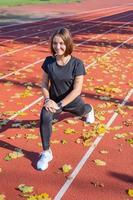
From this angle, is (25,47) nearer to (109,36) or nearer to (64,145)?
(109,36)

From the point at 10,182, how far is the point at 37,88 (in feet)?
14.2

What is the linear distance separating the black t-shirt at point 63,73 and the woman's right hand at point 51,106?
1.10ft

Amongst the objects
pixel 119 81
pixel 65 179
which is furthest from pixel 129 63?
pixel 65 179

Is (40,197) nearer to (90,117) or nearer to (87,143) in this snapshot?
(87,143)

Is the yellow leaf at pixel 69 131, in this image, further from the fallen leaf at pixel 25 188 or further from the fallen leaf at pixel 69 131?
the fallen leaf at pixel 25 188

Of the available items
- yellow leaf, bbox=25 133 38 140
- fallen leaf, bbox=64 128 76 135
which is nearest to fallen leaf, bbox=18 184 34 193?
yellow leaf, bbox=25 133 38 140

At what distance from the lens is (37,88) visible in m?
8.94

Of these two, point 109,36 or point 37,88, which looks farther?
point 109,36

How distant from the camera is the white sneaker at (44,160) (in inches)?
200

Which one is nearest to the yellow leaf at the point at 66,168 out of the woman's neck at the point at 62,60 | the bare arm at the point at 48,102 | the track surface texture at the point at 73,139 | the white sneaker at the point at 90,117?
the track surface texture at the point at 73,139

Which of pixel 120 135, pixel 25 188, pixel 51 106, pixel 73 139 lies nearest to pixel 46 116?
pixel 51 106

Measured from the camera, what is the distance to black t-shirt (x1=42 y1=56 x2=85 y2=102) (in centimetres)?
548

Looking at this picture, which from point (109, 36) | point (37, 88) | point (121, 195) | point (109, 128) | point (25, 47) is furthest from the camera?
point (109, 36)

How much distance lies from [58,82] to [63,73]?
0.14 m
